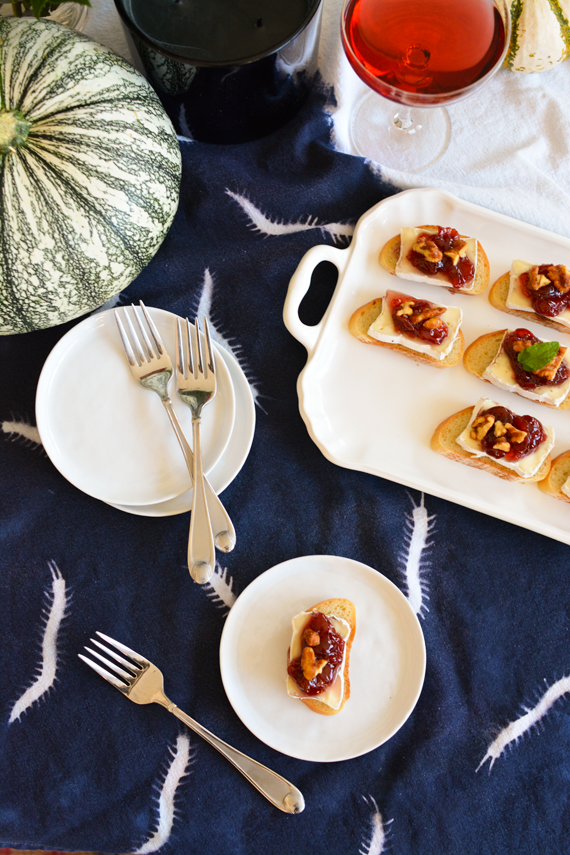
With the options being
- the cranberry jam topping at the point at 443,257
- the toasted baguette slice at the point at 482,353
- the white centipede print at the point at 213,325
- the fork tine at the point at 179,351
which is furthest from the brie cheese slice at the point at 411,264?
the fork tine at the point at 179,351

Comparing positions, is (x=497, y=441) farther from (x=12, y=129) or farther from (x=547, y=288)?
(x=12, y=129)

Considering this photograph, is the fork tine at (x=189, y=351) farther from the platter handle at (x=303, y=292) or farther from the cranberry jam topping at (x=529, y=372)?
the cranberry jam topping at (x=529, y=372)

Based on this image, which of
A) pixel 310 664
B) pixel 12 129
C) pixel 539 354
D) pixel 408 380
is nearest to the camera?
pixel 12 129

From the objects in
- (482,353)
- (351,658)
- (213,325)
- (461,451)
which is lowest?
(351,658)

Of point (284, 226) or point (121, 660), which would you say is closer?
point (121, 660)

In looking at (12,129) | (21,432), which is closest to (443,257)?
(12,129)

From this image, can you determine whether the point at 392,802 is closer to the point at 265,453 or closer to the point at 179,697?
the point at 179,697

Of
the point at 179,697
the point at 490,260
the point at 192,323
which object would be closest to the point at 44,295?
the point at 192,323
